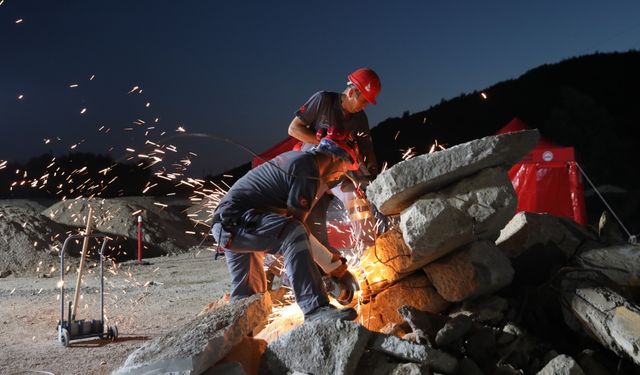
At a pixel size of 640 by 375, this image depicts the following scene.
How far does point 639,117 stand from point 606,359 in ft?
141

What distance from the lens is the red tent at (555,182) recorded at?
7945 millimetres

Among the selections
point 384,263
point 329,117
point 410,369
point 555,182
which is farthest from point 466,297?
point 555,182

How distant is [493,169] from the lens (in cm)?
405

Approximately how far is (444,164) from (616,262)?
5.36 feet

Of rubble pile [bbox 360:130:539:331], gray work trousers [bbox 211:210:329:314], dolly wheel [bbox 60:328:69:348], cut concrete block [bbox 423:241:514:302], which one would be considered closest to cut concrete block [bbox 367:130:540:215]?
rubble pile [bbox 360:130:539:331]

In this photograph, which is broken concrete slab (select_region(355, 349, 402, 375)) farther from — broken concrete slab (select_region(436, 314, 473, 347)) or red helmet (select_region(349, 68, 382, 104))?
red helmet (select_region(349, 68, 382, 104))

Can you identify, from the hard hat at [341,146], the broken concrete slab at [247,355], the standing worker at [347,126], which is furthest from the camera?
the standing worker at [347,126]

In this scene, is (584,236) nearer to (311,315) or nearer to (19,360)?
(311,315)

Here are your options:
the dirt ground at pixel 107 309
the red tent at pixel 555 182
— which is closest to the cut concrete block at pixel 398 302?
the dirt ground at pixel 107 309

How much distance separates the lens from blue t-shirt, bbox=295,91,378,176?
17.0ft

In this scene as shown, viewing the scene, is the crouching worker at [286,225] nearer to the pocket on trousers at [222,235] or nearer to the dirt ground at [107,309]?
the pocket on trousers at [222,235]

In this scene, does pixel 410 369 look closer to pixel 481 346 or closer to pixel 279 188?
pixel 481 346

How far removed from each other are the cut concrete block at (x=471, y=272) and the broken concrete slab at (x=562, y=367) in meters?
0.86

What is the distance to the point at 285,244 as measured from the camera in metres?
3.73
